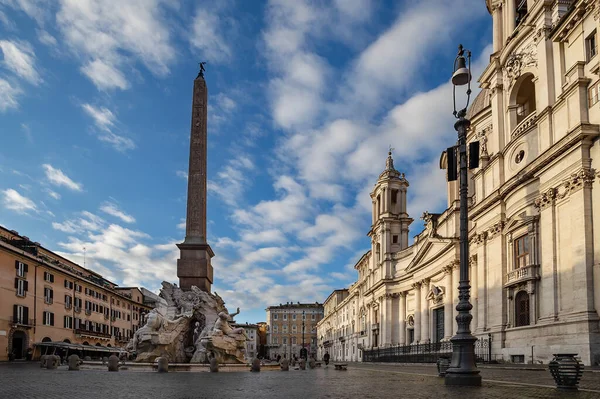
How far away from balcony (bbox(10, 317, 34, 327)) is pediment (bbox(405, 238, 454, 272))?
33.8 metres

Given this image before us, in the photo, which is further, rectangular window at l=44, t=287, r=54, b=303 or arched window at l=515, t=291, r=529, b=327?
rectangular window at l=44, t=287, r=54, b=303

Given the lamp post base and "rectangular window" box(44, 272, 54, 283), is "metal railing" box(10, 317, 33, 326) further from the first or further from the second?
the lamp post base

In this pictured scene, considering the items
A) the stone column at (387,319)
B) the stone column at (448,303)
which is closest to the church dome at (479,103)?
the stone column at (448,303)

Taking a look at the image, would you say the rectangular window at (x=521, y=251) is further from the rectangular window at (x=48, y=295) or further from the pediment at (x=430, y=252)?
the rectangular window at (x=48, y=295)

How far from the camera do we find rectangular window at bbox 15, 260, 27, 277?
4562 cm

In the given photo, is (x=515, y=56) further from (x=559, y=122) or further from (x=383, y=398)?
(x=383, y=398)

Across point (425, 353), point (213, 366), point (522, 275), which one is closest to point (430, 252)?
point (425, 353)

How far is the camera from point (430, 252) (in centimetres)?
5075

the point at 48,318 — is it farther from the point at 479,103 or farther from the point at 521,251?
Result: the point at 479,103

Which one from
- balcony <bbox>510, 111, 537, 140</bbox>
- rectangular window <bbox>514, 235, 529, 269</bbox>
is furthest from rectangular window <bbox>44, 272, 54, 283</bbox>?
balcony <bbox>510, 111, 537, 140</bbox>

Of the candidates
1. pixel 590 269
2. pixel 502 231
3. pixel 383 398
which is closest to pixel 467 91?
pixel 383 398

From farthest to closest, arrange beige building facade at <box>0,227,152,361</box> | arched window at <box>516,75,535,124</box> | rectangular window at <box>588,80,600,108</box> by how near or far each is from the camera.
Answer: beige building facade at <box>0,227,152,361</box> → arched window at <box>516,75,535,124</box> → rectangular window at <box>588,80,600,108</box>

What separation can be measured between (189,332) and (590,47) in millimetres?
21970

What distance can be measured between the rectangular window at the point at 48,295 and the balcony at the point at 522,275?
40033 mm
